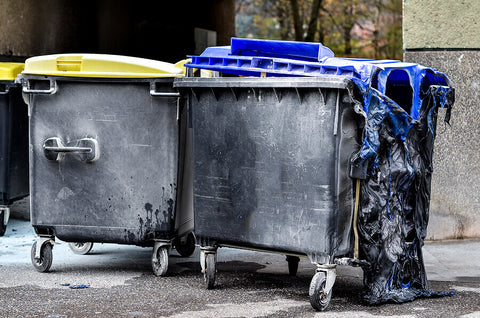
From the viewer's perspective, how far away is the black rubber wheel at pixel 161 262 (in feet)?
17.6

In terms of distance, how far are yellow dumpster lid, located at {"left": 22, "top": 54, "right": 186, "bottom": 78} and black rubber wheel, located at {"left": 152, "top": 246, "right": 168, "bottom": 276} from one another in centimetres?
118

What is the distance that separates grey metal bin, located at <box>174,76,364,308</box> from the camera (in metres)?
4.38

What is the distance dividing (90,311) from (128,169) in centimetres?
117

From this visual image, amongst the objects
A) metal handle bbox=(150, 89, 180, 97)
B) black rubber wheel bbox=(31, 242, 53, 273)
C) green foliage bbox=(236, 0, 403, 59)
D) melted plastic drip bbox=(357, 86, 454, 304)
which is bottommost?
black rubber wheel bbox=(31, 242, 53, 273)

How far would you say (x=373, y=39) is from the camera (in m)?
19.6

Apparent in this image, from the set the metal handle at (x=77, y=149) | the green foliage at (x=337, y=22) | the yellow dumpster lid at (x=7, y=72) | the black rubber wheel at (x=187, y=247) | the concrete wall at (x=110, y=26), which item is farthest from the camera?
the green foliage at (x=337, y=22)

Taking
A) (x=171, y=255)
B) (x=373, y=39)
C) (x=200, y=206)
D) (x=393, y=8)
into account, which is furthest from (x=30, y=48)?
(x=373, y=39)

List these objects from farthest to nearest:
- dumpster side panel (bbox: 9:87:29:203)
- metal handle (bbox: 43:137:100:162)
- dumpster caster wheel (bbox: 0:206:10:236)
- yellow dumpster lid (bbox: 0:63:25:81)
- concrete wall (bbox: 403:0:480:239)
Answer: concrete wall (bbox: 403:0:480:239) < dumpster caster wheel (bbox: 0:206:10:236) < dumpster side panel (bbox: 9:87:29:203) < yellow dumpster lid (bbox: 0:63:25:81) < metal handle (bbox: 43:137:100:162)

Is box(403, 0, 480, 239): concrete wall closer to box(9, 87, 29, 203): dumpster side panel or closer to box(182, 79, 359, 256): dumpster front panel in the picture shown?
box(182, 79, 359, 256): dumpster front panel

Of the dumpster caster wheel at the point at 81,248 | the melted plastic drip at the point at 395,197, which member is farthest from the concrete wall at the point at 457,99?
the dumpster caster wheel at the point at 81,248

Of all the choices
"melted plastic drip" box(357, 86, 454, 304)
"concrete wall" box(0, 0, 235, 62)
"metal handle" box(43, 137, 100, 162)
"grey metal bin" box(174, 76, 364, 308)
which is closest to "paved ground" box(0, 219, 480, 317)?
"melted plastic drip" box(357, 86, 454, 304)

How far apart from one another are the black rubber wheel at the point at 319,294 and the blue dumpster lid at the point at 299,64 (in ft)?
3.58

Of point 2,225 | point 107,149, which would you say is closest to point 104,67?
point 107,149

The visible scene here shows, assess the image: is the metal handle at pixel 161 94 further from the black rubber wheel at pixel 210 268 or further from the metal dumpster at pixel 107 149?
the black rubber wheel at pixel 210 268
